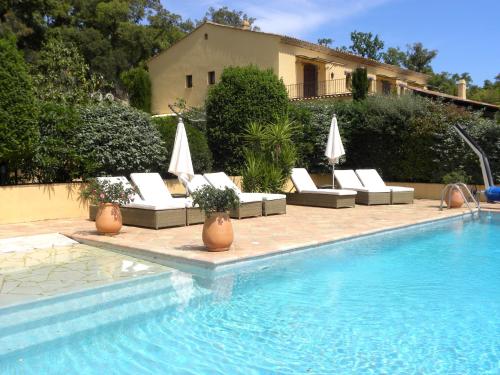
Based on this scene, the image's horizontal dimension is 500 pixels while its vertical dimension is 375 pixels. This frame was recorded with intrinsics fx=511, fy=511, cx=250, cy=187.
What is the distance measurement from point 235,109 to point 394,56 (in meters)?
53.3

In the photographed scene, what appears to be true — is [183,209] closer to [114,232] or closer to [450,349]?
[114,232]

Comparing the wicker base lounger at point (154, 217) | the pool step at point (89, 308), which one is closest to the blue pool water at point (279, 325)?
the pool step at point (89, 308)

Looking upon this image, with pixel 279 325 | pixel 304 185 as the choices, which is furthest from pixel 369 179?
pixel 279 325

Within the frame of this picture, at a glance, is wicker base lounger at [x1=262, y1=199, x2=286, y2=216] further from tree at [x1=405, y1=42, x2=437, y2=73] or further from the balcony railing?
tree at [x1=405, y1=42, x2=437, y2=73]

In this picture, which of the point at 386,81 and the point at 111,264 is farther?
the point at 386,81

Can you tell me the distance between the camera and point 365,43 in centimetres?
6269

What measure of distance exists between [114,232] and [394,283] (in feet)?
16.6

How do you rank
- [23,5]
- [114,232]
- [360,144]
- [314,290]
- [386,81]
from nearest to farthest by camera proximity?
[314,290] < [114,232] < [360,144] < [23,5] < [386,81]

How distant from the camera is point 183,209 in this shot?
10.8m

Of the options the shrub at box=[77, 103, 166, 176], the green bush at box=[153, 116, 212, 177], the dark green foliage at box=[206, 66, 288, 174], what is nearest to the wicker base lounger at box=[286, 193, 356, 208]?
the dark green foliage at box=[206, 66, 288, 174]

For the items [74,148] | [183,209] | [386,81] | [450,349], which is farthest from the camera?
[386,81]

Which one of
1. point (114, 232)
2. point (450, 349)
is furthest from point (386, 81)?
point (450, 349)

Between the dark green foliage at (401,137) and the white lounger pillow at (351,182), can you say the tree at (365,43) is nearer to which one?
the dark green foliage at (401,137)

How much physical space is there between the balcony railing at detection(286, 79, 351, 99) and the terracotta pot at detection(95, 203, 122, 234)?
72.9 feet
